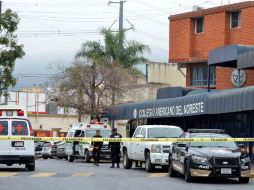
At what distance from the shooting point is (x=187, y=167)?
19.8m

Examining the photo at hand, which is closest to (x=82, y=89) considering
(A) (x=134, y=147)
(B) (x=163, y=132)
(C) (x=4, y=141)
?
(A) (x=134, y=147)

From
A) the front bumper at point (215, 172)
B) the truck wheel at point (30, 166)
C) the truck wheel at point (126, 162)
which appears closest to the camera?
the front bumper at point (215, 172)

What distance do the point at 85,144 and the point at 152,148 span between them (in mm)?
13020

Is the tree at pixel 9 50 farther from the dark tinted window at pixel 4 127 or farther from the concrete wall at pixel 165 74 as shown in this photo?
the concrete wall at pixel 165 74

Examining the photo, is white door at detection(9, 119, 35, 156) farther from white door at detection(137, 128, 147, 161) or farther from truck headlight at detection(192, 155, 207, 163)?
truck headlight at detection(192, 155, 207, 163)

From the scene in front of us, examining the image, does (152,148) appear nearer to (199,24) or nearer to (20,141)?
(20,141)

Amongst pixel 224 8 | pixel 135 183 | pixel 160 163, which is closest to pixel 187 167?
pixel 135 183

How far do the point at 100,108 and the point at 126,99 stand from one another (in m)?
5.52

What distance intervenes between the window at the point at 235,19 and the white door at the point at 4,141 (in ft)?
83.2

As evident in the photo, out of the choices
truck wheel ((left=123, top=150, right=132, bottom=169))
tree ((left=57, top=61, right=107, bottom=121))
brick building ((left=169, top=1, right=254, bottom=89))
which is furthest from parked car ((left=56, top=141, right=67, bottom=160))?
truck wheel ((left=123, top=150, right=132, bottom=169))

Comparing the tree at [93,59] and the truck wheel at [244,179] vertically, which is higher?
the tree at [93,59]

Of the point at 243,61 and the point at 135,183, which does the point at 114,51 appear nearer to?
the point at 243,61

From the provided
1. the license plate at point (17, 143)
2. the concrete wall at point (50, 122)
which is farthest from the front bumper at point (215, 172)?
the concrete wall at point (50, 122)

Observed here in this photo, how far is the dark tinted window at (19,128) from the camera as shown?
25078 millimetres
